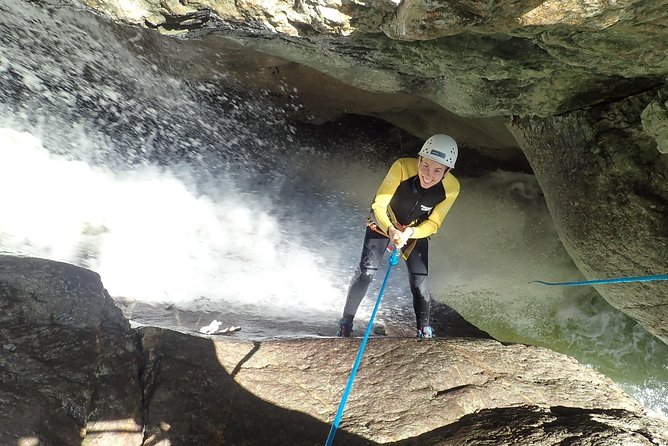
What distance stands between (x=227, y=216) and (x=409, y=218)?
3.55 metres

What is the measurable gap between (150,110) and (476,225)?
17.2ft

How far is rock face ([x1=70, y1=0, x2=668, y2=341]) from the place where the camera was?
304cm

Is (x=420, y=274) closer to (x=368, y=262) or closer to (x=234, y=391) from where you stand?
(x=368, y=262)

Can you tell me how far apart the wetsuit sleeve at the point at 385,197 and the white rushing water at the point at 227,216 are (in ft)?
5.57

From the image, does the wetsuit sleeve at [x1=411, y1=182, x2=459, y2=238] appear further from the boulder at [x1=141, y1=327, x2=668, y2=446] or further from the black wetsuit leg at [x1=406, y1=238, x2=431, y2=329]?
the boulder at [x1=141, y1=327, x2=668, y2=446]

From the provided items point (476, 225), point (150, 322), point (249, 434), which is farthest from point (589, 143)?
point (150, 322)

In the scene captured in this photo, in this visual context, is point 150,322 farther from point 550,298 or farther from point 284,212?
point 550,298

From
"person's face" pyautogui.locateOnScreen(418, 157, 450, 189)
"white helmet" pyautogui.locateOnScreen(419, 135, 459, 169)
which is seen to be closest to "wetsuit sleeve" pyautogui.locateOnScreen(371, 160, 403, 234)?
"person's face" pyautogui.locateOnScreen(418, 157, 450, 189)

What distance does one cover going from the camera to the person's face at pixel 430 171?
4395 mm

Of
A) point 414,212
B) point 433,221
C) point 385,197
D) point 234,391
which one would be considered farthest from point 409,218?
point 234,391

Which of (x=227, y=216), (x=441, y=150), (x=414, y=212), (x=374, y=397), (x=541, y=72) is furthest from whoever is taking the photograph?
(x=227, y=216)

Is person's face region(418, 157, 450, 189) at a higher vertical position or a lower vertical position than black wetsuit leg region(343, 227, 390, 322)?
higher

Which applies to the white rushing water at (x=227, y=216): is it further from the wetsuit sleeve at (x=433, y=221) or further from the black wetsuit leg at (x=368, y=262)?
the wetsuit sleeve at (x=433, y=221)

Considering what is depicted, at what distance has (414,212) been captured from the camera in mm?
4793
